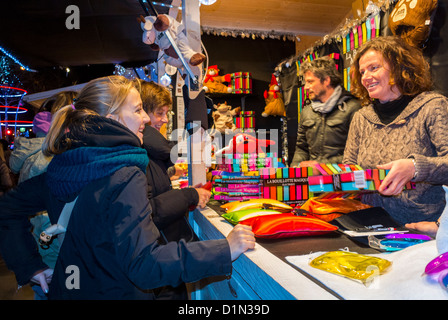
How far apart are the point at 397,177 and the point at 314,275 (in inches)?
23.6

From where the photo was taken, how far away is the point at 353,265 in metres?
0.70

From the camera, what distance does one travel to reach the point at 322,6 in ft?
17.1

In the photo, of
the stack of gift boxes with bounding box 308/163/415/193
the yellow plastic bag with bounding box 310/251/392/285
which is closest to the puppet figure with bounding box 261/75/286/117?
the stack of gift boxes with bounding box 308/163/415/193

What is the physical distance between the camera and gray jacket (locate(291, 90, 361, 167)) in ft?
8.42

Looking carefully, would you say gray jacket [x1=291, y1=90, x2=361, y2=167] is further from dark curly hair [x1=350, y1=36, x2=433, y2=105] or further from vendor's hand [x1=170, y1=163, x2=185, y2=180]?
vendor's hand [x1=170, y1=163, x2=185, y2=180]

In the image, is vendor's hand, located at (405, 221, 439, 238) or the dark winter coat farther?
the dark winter coat

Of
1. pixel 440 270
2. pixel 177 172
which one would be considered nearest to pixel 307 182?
pixel 440 270

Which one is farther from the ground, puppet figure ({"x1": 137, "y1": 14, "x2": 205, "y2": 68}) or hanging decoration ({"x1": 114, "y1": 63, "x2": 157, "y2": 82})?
hanging decoration ({"x1": 114, "y1": 63, "x2": 157, "y2": 82})

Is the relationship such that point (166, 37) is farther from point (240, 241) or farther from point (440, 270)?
point (440, 270)

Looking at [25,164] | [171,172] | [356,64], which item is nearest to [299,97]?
[171,172]

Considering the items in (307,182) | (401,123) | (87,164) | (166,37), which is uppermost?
(166,37)

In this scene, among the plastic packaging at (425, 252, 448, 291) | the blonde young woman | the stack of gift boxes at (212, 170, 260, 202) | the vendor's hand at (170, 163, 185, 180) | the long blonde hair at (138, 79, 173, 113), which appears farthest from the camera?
the vendor's hand at (170, 163, 185, 180)
